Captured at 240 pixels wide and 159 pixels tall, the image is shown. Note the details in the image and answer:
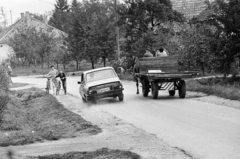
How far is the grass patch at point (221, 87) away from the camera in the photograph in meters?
18.4

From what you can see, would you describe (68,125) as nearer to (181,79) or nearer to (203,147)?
(203,147)

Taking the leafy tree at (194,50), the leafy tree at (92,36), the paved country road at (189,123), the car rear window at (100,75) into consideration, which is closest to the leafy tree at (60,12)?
the leafy tree at (92,36)

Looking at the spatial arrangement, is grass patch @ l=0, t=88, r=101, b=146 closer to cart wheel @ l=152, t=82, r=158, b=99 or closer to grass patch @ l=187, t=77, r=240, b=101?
cart wheel @ l=152, t=82, r=158, b=99

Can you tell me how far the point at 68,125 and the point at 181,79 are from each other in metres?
7.60

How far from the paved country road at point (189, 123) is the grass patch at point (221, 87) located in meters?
1.64

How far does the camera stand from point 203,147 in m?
8.69

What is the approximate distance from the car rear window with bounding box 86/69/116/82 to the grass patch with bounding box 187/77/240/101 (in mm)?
4755

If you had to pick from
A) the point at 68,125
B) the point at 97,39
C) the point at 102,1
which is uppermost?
the point at 102,1

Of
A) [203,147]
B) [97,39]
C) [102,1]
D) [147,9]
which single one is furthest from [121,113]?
[102,1]

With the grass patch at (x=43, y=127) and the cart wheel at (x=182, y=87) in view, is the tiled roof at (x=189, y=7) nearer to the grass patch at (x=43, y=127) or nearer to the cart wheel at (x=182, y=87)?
the cart wheel at (x=182, y=87)

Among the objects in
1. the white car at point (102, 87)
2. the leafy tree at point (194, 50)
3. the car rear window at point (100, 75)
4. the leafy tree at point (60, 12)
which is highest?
the leafy tree at point (60, 12)

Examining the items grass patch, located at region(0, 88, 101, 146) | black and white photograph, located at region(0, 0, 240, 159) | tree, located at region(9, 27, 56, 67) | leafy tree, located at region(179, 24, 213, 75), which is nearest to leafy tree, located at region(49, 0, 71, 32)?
tree, located at region(9, 27, 56, 67)

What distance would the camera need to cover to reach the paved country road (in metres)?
8.64

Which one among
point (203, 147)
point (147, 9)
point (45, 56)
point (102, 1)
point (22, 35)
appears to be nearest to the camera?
point (203, 147)
